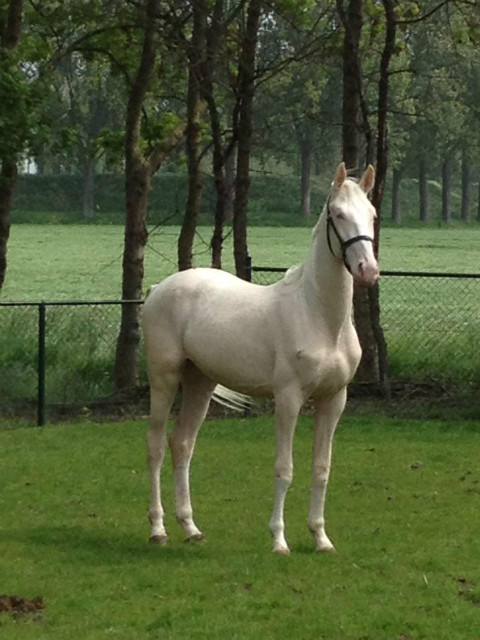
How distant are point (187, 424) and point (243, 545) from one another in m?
1.00

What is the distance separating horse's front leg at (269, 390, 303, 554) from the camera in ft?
29.9

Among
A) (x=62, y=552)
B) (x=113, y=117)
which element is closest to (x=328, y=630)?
(x=62, y=552)

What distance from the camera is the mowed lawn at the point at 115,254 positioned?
136 ft

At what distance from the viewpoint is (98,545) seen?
31.6 feet

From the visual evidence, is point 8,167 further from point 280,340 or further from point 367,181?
point 367,181

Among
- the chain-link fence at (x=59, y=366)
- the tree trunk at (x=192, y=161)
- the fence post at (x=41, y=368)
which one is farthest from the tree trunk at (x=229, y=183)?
the fence post at (x=41, y=368)

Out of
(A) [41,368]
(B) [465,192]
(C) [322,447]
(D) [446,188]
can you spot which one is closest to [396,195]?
(D) [446,188]

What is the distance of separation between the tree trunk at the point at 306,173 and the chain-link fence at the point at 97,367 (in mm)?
72252

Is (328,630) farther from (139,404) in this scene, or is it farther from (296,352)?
(139,404)

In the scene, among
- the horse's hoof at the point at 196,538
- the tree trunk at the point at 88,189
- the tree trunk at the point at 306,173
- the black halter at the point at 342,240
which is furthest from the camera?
the tree trunk at the point at 306,173

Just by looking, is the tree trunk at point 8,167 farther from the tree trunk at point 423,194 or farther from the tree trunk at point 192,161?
the tree trunk at point 423,194

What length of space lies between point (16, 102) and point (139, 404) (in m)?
5.59

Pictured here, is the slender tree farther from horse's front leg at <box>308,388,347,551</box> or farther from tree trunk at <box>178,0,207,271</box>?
horse's front leg at <box>308,388,347,551</box>

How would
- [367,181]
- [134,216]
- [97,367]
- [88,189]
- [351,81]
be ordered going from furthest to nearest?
[88,189]
[97,367]
[134,216]
[351,81]
[367,181]
